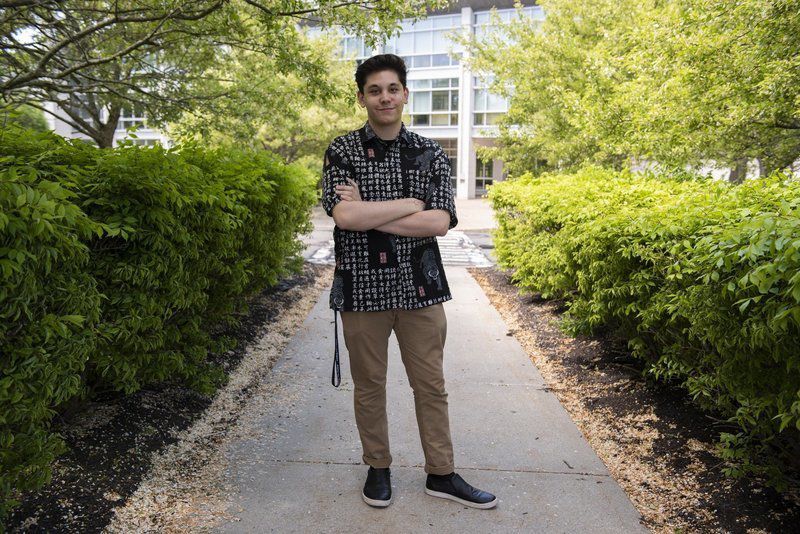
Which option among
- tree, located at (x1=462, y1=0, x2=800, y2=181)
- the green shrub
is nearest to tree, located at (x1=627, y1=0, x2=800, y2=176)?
tree, located at (x1=462, y1=0, x2=800, y2=181)

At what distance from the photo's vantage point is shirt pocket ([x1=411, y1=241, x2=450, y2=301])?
3178 mm

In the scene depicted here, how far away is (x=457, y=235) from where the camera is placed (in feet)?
60.1

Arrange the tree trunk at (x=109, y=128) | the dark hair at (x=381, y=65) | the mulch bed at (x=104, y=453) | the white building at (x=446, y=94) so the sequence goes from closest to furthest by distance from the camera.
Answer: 1. the mulch bed at (x=104, y=453)
2. the dark hair at (x=381, y=65)
3. the tree trunk at (x=109, y=128)
4. the white building at (x=446, y=94)

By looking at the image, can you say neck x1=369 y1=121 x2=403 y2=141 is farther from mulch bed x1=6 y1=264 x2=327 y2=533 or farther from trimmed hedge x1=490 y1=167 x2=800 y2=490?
mulch bed x1=6 y1=264 x2=327 y2=533

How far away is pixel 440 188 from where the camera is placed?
3232 mm

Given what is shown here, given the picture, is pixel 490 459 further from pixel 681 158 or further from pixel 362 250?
pixel 681 158

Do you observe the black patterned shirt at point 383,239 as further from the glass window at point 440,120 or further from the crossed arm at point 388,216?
the glass window at point 440,120

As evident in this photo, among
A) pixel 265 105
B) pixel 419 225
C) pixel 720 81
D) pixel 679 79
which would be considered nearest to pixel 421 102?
pixel 265 105

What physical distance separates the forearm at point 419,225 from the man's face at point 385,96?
18.8 inches

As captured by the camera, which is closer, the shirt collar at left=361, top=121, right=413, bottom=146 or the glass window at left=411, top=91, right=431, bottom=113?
the shirt collar at left=361, top=121, right=413, bottom=146

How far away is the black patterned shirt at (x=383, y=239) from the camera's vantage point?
10.4ft

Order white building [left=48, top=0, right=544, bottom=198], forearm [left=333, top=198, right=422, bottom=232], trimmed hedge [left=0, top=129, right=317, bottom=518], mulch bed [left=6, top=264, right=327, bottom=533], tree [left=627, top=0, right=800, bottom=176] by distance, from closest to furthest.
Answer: trimmed hedge [left=0, top=129, right=317, bottom=518]
mulch bed [left=6, top=264, right=327, bottom=533]
forearm [left=333, top=198, right=422, bottom=232]
tree [left=627, top=0, right=800, bottom=176]
white building [left=48, top=0, right=544, bottom=198]

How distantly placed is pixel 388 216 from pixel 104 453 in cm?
197

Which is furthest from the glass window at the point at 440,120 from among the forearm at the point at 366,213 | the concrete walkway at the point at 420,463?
the forearm at the point at 366,213
